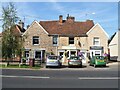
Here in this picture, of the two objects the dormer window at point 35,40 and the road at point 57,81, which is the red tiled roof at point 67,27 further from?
the road at point 57,81

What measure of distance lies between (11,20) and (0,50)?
179 inches

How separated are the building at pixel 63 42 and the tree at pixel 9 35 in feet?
39.6

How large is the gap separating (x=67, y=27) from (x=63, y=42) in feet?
11.8

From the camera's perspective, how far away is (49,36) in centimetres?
5356

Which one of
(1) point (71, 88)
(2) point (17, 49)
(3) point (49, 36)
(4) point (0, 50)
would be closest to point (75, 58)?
(2) point (17, 49)

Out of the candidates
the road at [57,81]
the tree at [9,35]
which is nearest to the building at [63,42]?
the tree at [9,35]

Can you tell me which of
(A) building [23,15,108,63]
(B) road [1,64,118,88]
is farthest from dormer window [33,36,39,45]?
(B) road [1,64,118,88]

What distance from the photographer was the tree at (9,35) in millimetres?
40562

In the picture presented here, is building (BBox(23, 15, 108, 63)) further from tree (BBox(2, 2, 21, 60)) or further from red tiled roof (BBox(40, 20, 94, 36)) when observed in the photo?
tree (BBox(2, 2, 21, 60))

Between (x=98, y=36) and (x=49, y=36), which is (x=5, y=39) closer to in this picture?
(x=49, y=36)

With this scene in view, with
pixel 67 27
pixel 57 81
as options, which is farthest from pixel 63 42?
pixel 57 81

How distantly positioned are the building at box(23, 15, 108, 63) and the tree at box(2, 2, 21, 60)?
12061mm

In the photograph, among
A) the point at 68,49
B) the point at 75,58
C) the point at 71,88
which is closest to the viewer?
the point at 71,88

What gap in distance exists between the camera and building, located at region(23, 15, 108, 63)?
5312 cm
